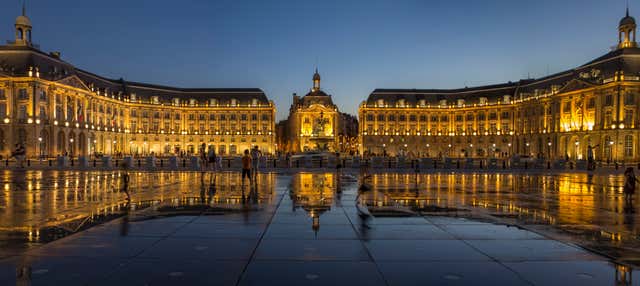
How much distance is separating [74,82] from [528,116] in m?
103

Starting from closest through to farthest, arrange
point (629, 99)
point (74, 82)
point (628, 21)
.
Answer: point (629, 99)
point (628, 21)
point (74, 82)

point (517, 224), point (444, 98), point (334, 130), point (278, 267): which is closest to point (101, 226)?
point (278, 267)

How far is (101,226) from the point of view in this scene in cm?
1082

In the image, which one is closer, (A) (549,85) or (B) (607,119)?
(B) (607,119)

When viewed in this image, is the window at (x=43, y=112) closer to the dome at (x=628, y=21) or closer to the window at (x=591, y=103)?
the window at (x=591, y=103)

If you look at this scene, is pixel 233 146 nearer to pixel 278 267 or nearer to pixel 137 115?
pixel 137 115

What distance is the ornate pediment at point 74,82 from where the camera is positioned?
8664 cm

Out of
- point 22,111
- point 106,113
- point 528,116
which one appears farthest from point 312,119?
point 22,111

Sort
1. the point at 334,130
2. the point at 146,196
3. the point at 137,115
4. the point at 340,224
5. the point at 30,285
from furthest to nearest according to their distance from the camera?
the point at 334,130, the point at 137,115, the point at 146,196, the point at 340,224, the point at 30,285

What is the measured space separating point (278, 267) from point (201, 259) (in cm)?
148

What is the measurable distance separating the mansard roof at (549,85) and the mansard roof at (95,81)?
41960mm

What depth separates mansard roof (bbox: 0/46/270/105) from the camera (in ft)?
266

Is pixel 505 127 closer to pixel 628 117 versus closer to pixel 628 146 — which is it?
pixel 628 117

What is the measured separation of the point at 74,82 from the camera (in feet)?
297
